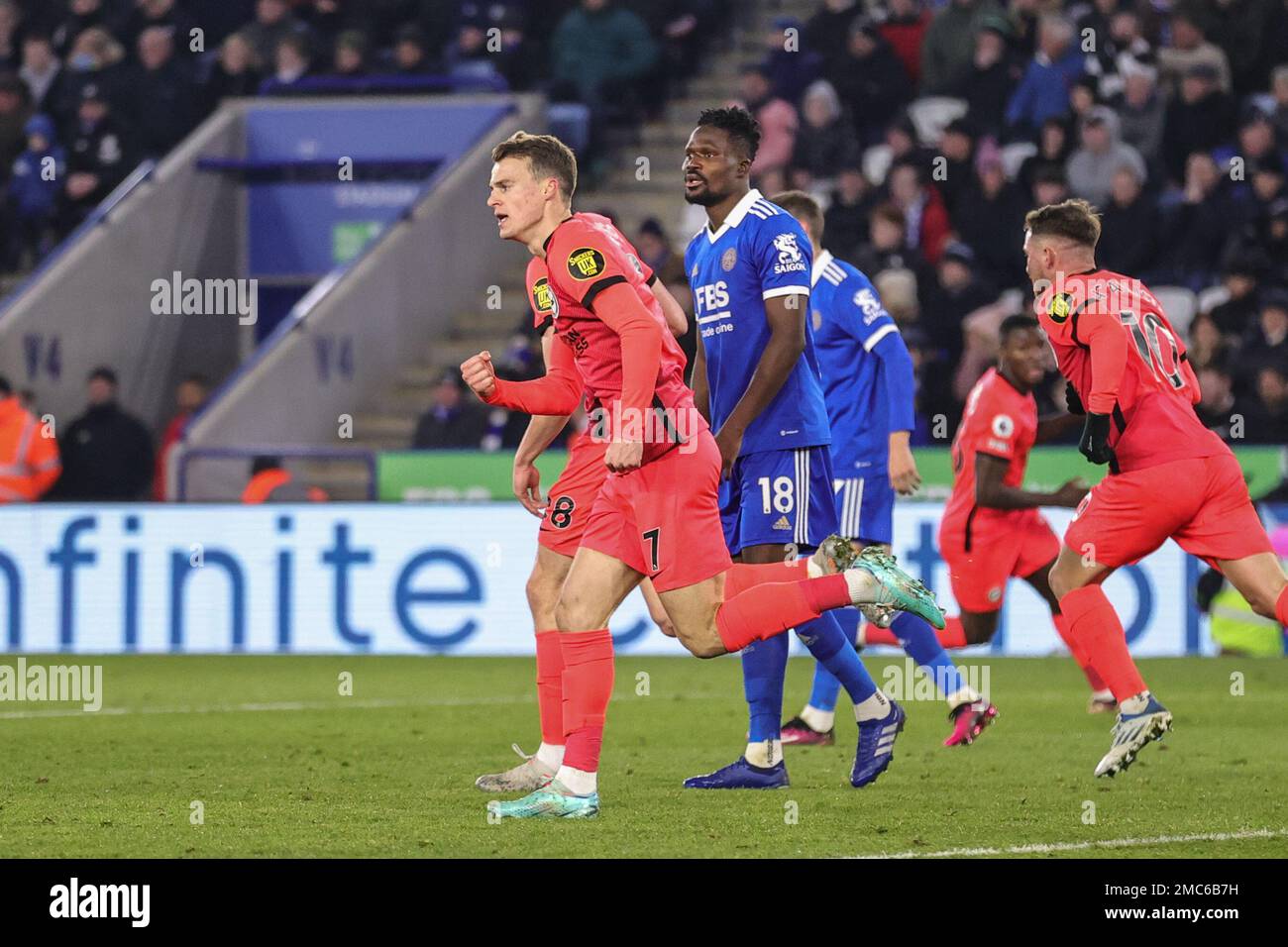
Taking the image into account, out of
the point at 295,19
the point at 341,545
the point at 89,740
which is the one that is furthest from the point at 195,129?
the point at 89,740

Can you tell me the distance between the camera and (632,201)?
798 inches

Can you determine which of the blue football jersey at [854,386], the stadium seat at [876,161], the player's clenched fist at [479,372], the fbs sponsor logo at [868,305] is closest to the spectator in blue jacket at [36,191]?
the stadium seat at [876,161]

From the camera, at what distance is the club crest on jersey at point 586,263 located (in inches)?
266

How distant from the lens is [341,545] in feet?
48.7

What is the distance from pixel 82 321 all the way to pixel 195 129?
2.71m

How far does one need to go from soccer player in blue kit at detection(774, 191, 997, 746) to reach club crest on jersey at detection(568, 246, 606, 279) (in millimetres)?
2541

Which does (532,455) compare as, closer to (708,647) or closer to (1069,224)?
(708,647)

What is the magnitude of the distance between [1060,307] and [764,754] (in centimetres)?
189

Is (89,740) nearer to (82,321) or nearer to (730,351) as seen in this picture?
(730,351)

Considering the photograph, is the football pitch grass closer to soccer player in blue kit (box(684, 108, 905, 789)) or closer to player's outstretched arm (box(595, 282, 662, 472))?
soccer player in blue kit (box(684, 108, 905, 789))

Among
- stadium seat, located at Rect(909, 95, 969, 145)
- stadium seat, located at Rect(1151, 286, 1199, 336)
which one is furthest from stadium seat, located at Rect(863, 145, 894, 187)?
stadium seat, located at Rect(1151, 286, 1199, 336)

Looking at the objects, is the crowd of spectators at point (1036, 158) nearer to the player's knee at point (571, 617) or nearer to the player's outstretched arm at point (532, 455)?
the player's outstretched arm at point (532, 455)

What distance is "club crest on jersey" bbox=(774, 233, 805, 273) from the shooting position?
7750mm
